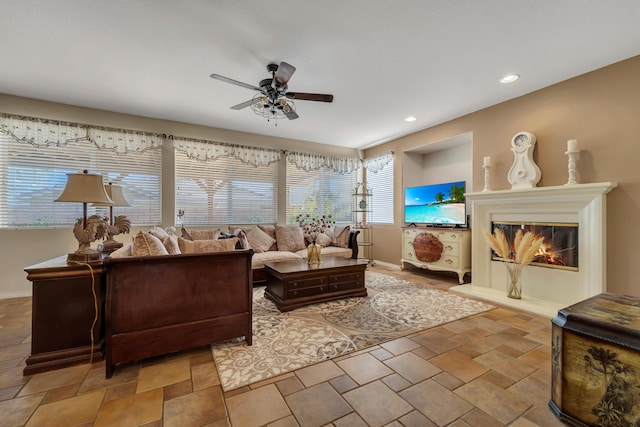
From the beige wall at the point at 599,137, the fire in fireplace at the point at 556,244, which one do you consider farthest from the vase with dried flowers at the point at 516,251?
the beige wall at the point at 599,137

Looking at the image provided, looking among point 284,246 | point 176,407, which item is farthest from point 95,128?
point 176,407

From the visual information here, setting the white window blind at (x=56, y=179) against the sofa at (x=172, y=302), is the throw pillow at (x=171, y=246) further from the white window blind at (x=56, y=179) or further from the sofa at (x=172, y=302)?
the white window blind at (x=56, y=179)

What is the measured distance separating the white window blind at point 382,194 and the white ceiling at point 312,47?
2110 mm

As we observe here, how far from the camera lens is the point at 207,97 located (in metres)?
3.49

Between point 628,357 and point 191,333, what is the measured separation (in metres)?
2.53

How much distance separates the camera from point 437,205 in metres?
4.54

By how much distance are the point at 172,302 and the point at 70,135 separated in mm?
3441

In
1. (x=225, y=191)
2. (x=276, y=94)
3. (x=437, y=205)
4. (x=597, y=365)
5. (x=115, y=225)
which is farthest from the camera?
(x=225, y=191)

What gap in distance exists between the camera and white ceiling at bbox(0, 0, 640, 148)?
1998mm

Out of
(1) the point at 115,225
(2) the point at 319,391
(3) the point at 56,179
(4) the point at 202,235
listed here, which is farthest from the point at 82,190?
(3) the point at 56,179

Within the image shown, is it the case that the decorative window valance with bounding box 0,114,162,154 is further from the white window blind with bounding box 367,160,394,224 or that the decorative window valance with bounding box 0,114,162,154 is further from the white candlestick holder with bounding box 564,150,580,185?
the white candlestick holder with bounding box 564,150,580,185

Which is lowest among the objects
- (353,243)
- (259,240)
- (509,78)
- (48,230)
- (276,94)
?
(353,243)

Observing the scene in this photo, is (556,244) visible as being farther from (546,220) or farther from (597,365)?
(597,365)

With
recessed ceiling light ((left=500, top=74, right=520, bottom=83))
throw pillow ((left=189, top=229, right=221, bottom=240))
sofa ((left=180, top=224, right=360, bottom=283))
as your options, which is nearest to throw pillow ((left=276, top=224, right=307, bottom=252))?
sofa ((left=180, top=224, right=360, bottom=283))
